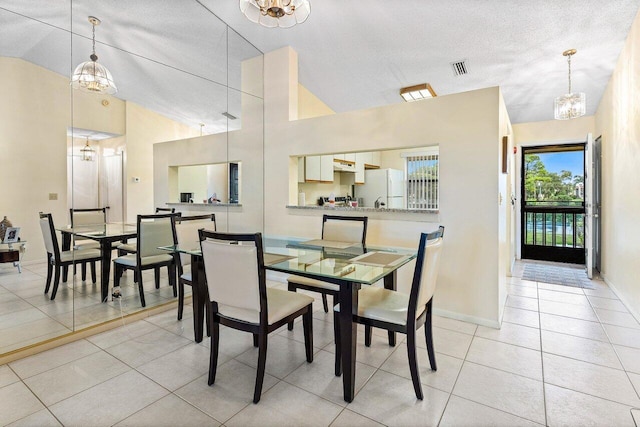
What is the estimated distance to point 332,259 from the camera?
7.39 feet

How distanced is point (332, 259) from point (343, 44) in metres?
2.61

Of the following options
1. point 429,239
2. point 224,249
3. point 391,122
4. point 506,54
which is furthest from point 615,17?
point 224,249

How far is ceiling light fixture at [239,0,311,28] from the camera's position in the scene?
7.70 feet

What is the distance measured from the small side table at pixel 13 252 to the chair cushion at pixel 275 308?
1.74m

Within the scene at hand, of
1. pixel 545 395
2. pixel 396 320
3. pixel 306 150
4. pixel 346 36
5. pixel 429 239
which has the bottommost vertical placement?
pixel 545 395

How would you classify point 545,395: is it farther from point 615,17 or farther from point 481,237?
point 615,17

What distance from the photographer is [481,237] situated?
280 centimetres

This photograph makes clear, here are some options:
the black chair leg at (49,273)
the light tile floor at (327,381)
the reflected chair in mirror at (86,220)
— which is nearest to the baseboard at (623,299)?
the light tile floor at (327,381)

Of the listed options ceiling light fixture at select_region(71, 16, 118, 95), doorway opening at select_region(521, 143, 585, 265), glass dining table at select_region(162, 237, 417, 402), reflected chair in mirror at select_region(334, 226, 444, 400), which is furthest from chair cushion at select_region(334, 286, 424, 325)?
doorway opening at select_region(521, 143, 585, 265)

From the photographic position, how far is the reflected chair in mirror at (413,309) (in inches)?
69.1

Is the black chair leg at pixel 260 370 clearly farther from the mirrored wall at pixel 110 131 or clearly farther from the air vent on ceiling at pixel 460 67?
the air vent on ceiling at pixel 460 67

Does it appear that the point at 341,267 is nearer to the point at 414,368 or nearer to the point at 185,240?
the point at 414,368

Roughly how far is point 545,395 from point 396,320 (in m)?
0.96

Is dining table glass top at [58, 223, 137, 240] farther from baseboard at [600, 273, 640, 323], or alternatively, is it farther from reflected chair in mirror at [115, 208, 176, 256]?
baseboard at [600, 273, 640, 323]
